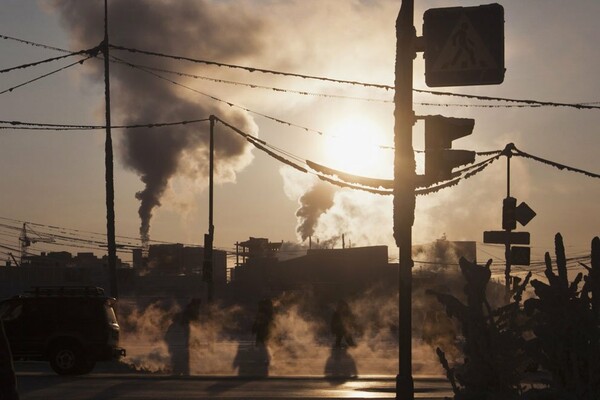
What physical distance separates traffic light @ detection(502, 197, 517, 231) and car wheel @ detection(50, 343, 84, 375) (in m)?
11.5

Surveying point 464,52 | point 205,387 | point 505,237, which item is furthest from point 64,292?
point 464,52

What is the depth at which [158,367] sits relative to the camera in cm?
2578

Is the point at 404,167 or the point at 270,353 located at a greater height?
the point at 404,167

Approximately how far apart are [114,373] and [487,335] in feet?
57.0

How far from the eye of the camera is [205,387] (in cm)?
1970

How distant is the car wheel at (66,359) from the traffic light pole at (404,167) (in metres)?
13.8

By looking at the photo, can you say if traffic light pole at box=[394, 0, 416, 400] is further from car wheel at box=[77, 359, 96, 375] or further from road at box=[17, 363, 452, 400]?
car wheel at box=[77, 359, 96, 375]

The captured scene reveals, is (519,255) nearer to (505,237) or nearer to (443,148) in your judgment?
(505,237)

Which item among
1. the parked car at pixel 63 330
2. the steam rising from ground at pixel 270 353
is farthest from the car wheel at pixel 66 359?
the steam rising from ground at pixel 270 353

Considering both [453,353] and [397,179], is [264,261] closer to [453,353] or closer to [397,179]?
[453,353]

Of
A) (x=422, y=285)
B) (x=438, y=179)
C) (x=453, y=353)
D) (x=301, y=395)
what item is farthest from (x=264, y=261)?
(x=438, y=179)

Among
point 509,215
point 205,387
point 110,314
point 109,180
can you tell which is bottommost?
point 205,387

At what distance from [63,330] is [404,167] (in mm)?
14268

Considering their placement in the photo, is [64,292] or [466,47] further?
[64,292]
